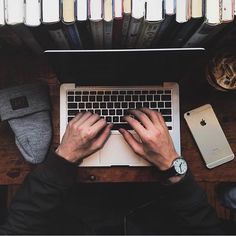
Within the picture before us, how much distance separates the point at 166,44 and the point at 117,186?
1.62 ft

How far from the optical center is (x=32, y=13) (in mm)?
937

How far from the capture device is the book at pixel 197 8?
934 millimetres

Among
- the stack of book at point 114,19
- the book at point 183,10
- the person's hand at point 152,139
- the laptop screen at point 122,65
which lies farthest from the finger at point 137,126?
the book at point 183,10

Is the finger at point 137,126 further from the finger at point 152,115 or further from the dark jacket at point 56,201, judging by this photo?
the dark jacket at point 56,201

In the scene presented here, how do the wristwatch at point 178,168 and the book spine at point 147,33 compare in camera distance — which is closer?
the book spine at point 147,33

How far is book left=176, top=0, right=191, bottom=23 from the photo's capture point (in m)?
0.93

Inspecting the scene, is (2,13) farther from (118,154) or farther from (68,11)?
(118,154)

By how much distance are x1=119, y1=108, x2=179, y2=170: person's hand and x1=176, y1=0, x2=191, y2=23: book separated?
0.97ft

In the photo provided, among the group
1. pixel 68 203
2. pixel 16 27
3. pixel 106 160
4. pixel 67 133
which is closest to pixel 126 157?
pixel 106 160

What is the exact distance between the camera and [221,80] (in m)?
1.21

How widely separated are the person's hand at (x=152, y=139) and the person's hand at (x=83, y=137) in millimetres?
55

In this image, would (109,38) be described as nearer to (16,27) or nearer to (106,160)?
(16,27)

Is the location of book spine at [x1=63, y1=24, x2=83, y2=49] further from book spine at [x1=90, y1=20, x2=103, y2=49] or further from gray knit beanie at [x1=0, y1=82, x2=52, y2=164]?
gray knit beanie at [x1=0, y1=82, x2=52, y2=164]

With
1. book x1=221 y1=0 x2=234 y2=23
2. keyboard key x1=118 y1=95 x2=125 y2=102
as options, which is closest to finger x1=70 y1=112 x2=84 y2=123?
keyboard key x1=118 y1=95 x2=125 y2=102
